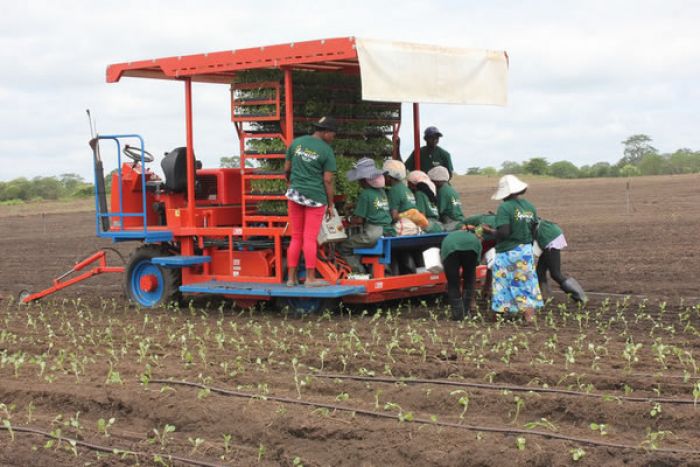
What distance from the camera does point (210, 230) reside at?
12188 mm

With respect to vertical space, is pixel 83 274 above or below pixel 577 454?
above

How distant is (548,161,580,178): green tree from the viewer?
152 ft

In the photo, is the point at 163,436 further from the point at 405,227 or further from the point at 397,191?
the point at 397,191

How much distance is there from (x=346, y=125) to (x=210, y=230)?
1.99 meters

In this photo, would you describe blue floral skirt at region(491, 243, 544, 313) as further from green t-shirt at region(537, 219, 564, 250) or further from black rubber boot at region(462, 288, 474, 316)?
green t-shirt at region(537, 219, 564, 250)

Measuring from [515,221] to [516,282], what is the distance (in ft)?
1.99

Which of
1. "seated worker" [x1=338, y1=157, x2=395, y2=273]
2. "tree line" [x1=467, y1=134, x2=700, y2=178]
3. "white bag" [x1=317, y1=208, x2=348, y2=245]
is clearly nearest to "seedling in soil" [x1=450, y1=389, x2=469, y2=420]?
"seated worker" [x1=338, y1=157, x2=395, y2=273]

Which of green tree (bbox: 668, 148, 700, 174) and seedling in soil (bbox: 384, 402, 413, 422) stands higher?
green tree (bbox: 668, 148, 700, 174)

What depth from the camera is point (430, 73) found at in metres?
11.2

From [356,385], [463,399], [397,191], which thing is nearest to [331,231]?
[397,191]

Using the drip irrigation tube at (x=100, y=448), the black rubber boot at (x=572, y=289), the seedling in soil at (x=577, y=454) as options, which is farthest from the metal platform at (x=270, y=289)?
the seedling in soil at (x=577, y=454)

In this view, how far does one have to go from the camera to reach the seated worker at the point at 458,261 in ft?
35.4

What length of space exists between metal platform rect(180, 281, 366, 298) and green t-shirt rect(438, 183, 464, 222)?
2.05m

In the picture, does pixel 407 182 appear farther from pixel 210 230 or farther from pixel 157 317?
pixel 157 317
